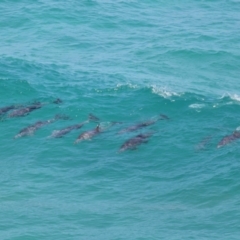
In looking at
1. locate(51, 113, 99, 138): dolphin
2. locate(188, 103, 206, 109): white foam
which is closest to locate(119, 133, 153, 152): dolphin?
locate(51, 113, 99, 138): dolphin

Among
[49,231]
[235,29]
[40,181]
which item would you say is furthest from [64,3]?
[49,231]

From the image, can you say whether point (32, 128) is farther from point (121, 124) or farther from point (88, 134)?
point (121, 124)

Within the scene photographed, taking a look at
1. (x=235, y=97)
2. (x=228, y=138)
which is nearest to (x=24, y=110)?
(x=228, y=138)

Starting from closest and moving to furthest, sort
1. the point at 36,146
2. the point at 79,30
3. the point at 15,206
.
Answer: the point at 15,206
the point at 36,146
the point at 79,30

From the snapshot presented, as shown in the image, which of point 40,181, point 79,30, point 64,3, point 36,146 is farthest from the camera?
point 64,3

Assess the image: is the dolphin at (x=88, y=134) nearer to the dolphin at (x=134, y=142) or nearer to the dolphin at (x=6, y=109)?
the dolphin at (x=134, y=142)

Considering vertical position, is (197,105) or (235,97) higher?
(235,97)

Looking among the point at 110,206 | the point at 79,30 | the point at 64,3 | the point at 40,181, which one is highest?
the point at 64,3

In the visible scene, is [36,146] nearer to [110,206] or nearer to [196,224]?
[110,206]
